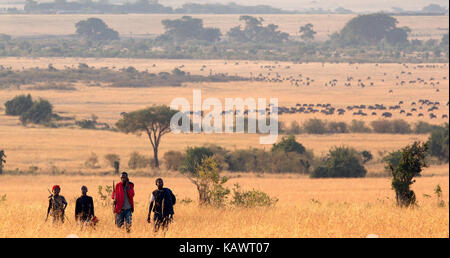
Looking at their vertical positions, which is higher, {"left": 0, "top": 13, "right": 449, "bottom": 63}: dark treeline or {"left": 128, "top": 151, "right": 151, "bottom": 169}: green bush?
{"left": 0, "top": 13, "right": 449, "bottom": 63}: dark treeline


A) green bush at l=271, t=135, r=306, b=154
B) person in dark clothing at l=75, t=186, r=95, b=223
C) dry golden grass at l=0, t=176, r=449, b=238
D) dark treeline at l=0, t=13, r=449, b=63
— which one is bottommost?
green bush at l=271, t=135, r=306, b=154

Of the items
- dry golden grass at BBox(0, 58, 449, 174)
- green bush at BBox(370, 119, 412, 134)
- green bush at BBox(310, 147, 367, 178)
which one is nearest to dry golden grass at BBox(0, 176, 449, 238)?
green bush at BBox(310, 147, 367, 178)

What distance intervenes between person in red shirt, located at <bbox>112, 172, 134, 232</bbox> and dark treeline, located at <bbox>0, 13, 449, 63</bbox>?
403 feet

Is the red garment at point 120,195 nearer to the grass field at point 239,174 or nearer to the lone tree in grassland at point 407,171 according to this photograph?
the grass field at point 239,174

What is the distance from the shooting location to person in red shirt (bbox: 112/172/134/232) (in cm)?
1290

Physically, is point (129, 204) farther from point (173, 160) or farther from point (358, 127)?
point (358, 127)

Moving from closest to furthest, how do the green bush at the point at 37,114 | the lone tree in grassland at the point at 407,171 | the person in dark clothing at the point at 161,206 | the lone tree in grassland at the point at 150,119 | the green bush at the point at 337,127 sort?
1. the person in dark clothing at the point at 161,206
2. the lone tree in grassland at the point at 407,171
3. the lone tree in grassland at the point at 150,119
4. the green bush at the point at 337,127
5. the green bush at the point at 37,114

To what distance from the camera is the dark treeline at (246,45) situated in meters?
144

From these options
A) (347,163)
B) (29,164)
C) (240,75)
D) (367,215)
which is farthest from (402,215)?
(240,75)

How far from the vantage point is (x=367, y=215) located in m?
16.3

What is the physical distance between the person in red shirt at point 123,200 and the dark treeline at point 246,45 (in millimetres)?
122868

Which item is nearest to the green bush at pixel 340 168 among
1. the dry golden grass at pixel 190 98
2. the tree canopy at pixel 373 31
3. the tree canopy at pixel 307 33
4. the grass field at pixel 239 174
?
the grass field at pixel 239 174

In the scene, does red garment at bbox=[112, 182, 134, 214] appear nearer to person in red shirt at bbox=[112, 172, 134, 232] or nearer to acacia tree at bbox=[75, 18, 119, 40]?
person in red shirt at bbox=[112, 172, 134, 232]
